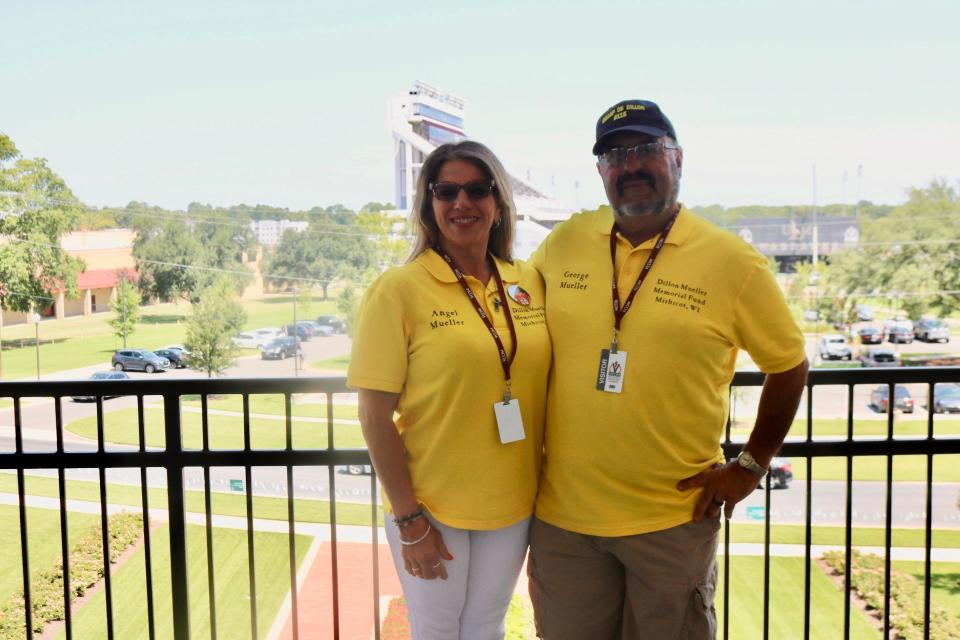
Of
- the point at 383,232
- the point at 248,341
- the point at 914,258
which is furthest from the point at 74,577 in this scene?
the point at 914,258

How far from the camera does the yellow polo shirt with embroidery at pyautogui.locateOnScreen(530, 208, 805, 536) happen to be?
1.54 metres

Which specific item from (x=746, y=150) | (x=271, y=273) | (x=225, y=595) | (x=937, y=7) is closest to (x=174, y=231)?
(x=271, y=273)

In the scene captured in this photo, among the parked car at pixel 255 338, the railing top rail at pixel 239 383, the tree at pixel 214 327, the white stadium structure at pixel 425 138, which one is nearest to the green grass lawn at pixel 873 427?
the white stadium structure at pixel 425 138

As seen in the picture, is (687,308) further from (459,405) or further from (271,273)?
(271,273)

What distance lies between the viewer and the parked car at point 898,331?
37625mm

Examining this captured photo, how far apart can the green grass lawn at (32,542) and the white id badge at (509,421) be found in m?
18.7

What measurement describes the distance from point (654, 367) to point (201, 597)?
57.5 feet

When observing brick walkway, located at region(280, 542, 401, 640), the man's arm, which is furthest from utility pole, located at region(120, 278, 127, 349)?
the man's arm

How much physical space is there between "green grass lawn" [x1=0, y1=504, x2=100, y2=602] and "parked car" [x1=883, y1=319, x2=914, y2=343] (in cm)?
3506

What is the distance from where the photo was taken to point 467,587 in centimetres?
161

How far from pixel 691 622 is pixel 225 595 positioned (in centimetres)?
1803

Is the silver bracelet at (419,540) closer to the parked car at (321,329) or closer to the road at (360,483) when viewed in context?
the road at (360,483)

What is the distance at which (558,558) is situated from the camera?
5.39 ft

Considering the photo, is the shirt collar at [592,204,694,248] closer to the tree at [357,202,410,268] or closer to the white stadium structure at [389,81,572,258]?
the tree at [357,202,410,268]
